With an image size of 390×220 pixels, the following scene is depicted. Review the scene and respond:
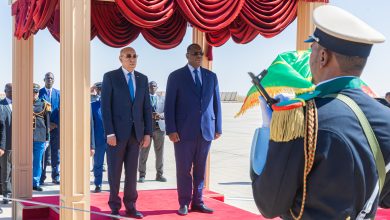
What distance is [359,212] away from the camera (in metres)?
1.72

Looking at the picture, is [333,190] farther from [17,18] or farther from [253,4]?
[17,18]

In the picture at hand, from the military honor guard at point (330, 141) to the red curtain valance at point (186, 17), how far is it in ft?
9.95

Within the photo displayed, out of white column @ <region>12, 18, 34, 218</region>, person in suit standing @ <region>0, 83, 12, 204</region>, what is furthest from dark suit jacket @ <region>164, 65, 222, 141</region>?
person in suit standing @ <region>0, 83, 12, 204</region>

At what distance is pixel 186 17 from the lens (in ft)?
16.0

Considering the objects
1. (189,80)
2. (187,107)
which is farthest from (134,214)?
(189,80)

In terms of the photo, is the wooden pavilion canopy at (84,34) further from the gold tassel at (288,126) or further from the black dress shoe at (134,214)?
the gold tassel at (288,126)

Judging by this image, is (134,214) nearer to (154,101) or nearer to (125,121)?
(125,121)

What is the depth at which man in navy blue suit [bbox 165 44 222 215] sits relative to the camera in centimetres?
509

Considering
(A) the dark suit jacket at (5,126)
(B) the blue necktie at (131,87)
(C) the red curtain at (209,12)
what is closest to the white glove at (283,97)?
(C) the red curtain at (209,12)

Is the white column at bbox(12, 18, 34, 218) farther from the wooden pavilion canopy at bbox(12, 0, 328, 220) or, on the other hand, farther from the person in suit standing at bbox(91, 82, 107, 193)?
the person in suit standing at bbox(91, 82, 107, 193)

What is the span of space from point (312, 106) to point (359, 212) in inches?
15.7

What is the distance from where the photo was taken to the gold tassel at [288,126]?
1643 mm

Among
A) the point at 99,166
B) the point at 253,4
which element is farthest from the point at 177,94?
the point at 99,166

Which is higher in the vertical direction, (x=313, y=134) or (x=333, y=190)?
(x=313, y=134)
